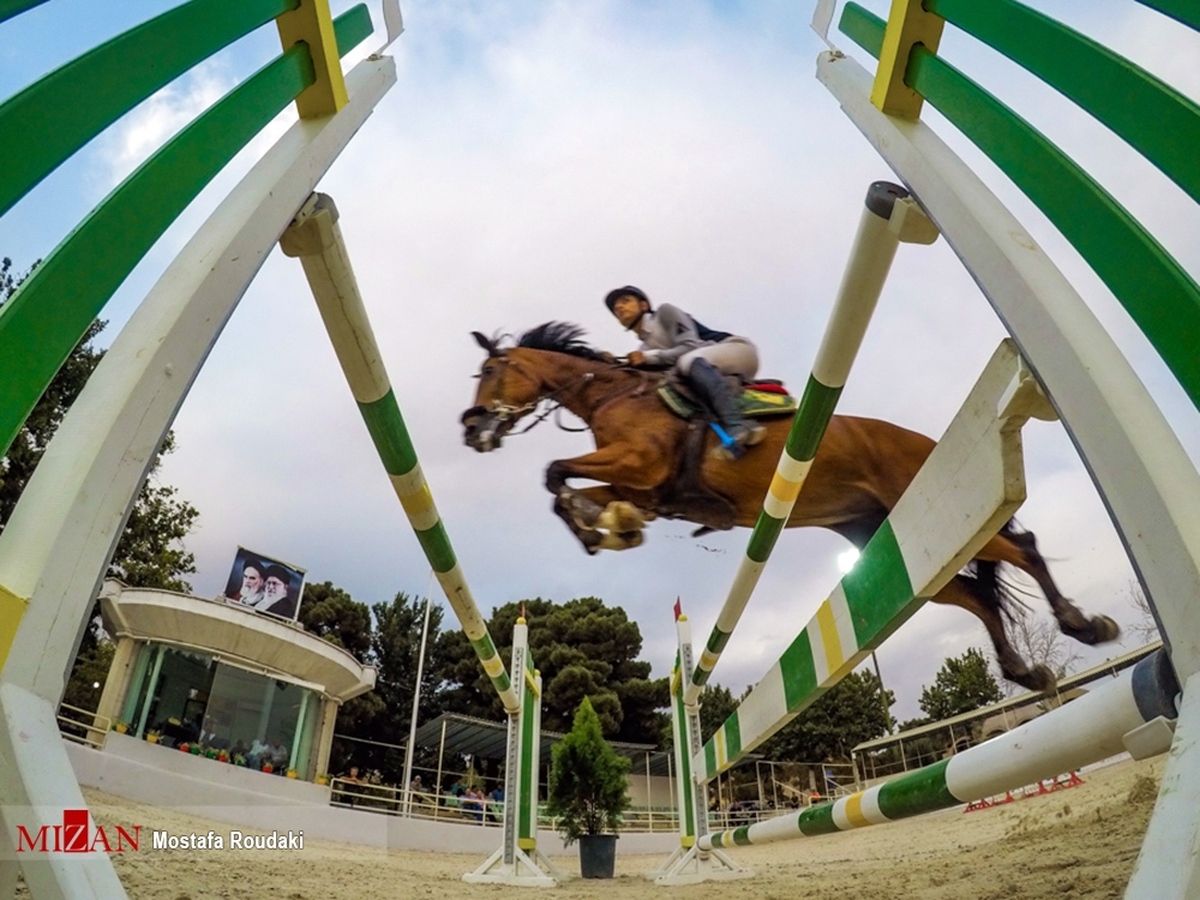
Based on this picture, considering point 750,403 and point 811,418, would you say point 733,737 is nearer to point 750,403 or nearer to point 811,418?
point 811,418

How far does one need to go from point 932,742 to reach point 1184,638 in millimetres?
13058

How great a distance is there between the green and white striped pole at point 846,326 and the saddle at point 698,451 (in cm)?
278

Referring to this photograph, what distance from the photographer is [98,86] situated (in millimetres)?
568

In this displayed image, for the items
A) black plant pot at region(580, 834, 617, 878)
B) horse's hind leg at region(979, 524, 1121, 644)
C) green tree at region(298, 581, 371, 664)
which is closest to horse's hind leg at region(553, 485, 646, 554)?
black plant pot at region(580, 834, 617, 878)

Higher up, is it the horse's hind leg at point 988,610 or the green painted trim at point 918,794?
the horse's hind leg at point 988,610

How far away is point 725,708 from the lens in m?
15.8

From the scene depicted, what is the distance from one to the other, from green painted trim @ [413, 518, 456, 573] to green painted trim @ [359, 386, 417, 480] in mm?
283

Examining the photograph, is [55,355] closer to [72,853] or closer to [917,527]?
[72,853]

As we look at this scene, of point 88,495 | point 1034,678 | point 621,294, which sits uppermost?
point 621,294

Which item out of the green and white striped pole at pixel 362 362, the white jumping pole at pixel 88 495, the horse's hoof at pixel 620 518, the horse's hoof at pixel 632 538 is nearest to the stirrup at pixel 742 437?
the horse's hoof at pixel 620 518

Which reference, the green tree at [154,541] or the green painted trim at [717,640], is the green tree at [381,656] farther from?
the green painted trim at [717,640]

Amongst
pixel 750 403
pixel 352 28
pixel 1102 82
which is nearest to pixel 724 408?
pixel 750 403

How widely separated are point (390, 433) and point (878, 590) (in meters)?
1.05

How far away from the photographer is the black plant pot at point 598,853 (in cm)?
414
